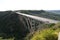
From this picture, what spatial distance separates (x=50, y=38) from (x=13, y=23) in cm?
5579

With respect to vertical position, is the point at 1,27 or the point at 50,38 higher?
the point at 50,38

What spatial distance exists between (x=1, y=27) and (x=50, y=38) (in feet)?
186

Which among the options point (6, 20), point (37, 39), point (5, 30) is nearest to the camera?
point (37, 39)

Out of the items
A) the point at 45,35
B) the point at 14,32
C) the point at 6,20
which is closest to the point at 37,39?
the point at 45,35

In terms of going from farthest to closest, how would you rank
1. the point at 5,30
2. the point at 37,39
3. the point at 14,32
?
the point at 5,30, the point at 14,32, the point at 37,39

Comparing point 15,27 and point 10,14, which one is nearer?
point 15,27

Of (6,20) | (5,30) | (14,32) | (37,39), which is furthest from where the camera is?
(6,20)

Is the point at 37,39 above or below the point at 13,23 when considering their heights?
above

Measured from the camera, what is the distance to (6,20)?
65375 mm

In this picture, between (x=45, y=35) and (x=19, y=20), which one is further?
(x=19, y=20)

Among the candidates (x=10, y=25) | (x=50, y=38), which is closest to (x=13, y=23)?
(x=10, y=25)

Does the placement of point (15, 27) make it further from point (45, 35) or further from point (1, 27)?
point (45, 35)

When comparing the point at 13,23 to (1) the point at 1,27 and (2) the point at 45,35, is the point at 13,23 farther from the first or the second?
(2) the point at 45,35

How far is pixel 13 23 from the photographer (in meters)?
63.5
